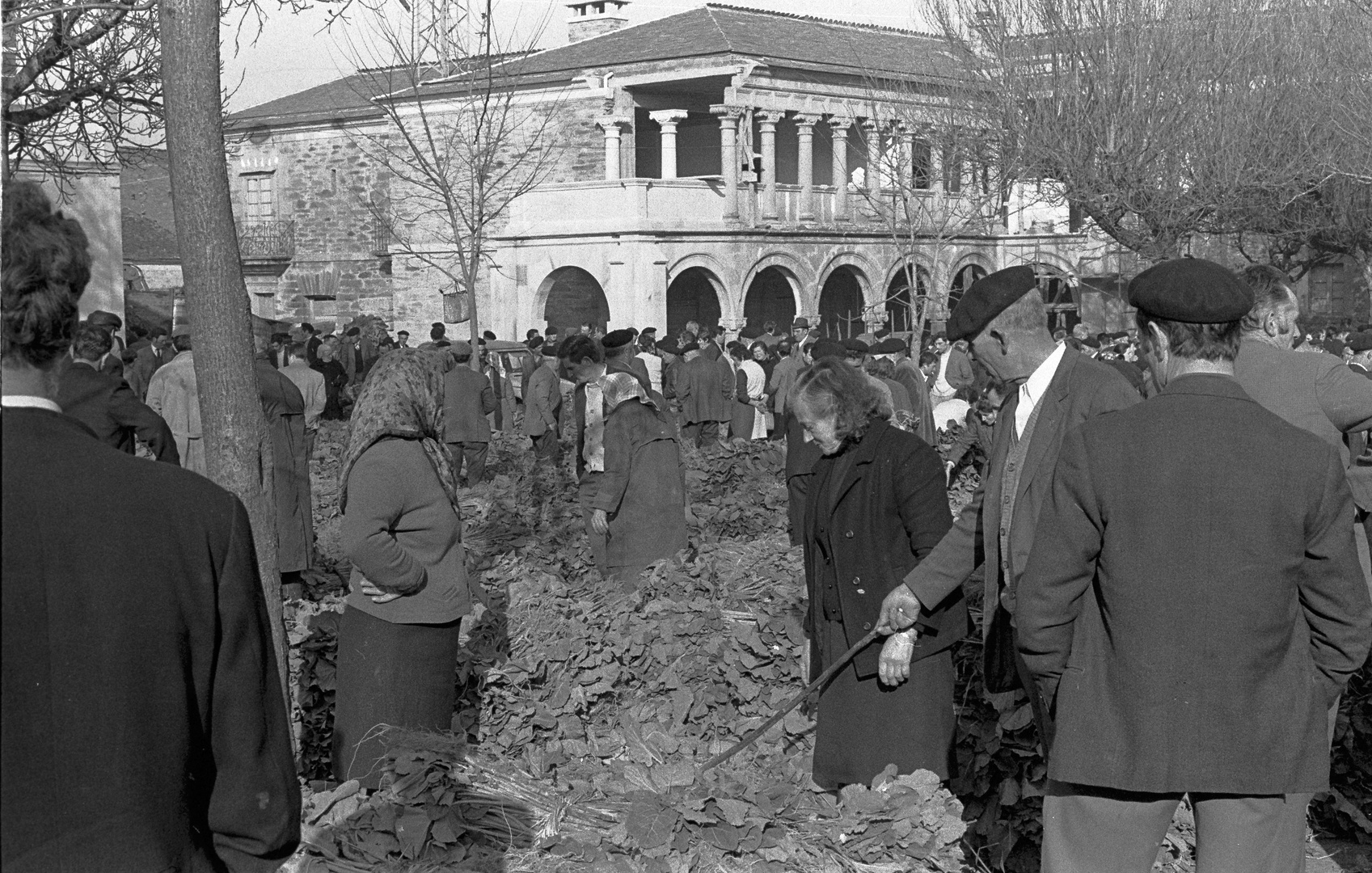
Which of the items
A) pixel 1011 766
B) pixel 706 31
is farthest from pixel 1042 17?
pixel 1011 766

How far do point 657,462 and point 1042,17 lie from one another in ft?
61.8

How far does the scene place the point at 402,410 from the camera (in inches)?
199

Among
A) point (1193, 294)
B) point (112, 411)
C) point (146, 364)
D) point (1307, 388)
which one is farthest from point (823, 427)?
point (146, 364)

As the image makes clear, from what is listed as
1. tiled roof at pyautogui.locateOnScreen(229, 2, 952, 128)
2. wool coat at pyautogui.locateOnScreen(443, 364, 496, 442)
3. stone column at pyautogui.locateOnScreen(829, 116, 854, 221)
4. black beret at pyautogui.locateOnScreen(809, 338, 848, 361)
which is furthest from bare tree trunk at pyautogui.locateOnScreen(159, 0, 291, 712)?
stone column at pyautogui.locateOnScreen(829, 116, 854, 221)

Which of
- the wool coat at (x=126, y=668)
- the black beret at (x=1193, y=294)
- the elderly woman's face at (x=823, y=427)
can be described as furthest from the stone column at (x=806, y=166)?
the wool coat at (x=126, y=668)

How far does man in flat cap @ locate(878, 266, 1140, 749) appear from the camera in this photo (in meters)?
4.08

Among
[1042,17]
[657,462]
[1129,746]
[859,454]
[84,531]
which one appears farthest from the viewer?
[1042,17]

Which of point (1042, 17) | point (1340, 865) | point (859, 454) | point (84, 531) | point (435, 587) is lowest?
point (1340, 865)

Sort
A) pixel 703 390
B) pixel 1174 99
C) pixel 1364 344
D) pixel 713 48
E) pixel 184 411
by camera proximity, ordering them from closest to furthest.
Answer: pixel 184 411 → pixel 1364 344 → pixel 703 390 → pixel 1174 99 → pixel 713 48

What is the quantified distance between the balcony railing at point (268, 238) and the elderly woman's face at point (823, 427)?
40.3m

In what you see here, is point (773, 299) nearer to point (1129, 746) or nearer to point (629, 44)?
point (629, 44)

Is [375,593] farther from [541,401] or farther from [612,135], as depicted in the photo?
[612,135]

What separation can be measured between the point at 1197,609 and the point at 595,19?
43.8 metres

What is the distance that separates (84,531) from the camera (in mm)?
2102
